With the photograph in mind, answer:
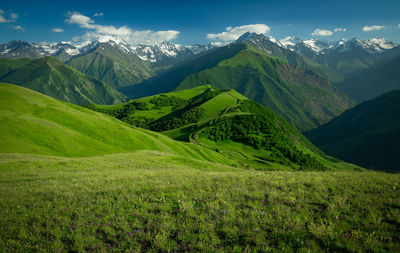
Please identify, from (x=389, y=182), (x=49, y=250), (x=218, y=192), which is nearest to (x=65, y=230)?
(x=49, y=250)

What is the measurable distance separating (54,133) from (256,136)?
130 metres

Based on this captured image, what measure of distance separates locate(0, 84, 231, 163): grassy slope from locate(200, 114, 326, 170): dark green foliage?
6284cm

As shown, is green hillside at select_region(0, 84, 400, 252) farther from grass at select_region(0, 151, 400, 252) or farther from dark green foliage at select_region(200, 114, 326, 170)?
dark green foliage at select_region(200, 114, 326, 170)

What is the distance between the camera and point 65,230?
952 cm

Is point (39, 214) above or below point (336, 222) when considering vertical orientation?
below

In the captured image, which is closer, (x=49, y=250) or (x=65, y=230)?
(x=49, y=250)

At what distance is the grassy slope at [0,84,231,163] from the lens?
4400 centimetres

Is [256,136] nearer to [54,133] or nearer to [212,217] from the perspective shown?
[54,133]

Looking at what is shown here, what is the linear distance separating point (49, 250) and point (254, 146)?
14145 cm

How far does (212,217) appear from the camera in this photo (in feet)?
34.2

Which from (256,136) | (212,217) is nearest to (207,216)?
(212,217)

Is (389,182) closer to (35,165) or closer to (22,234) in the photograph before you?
(22,234)

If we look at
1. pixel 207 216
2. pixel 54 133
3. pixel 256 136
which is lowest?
pixel 256 136

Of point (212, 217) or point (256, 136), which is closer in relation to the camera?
point (212, 217)
